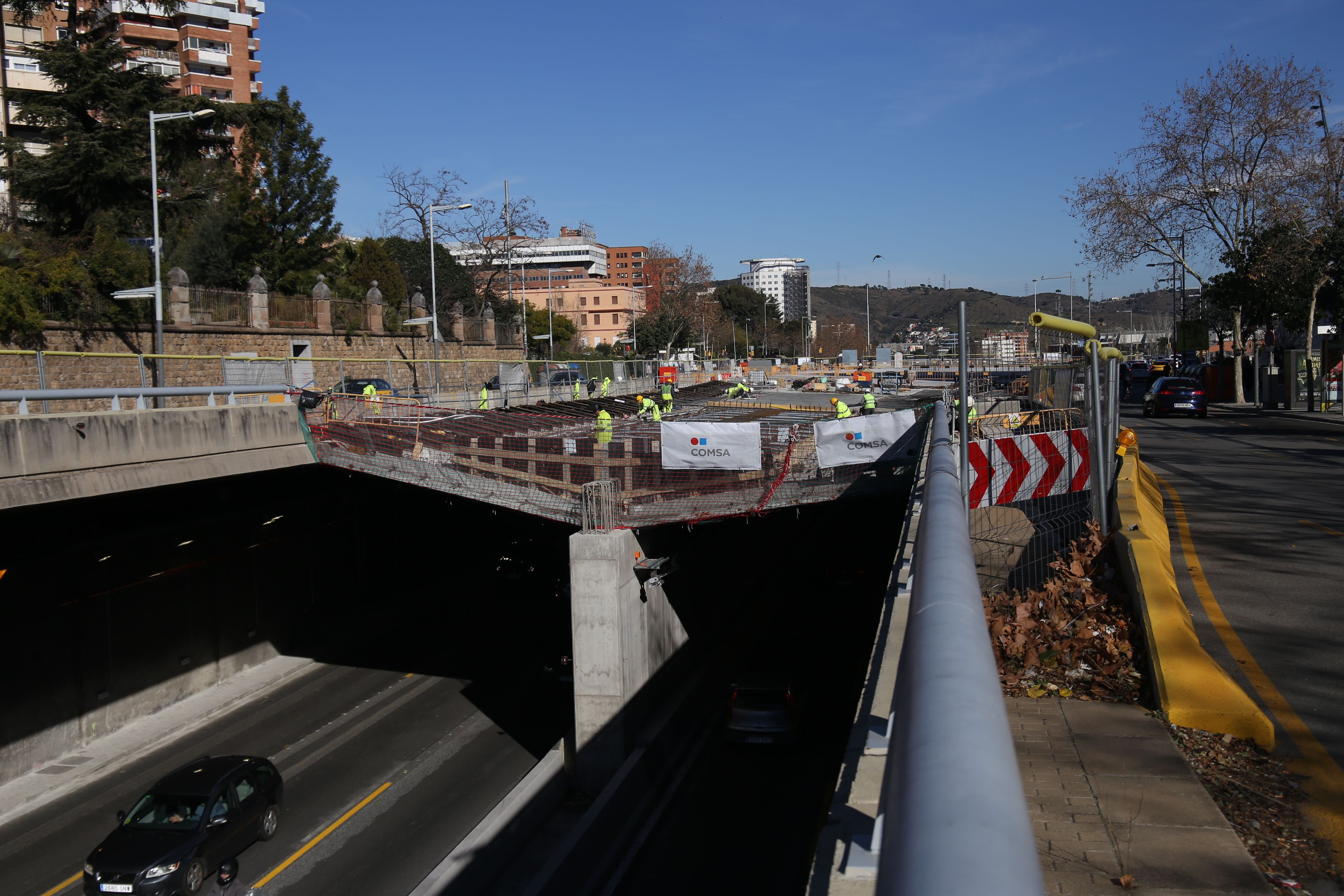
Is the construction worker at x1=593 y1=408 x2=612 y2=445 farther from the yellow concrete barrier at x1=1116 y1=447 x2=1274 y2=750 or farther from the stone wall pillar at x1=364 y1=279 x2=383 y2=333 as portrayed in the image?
the stone wall pillar at x1=364 y1=279 x2=383 y2=333

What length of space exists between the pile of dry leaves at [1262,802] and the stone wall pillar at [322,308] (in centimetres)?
3715

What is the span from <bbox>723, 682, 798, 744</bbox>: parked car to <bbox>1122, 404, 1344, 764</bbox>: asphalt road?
24.6ft

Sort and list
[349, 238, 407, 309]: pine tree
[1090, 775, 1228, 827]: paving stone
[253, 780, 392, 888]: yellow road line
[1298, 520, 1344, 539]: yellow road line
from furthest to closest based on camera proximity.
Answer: [349, 238, 407, 309]: pine tree
[253, 780, 392, 888]: yellow road line
[1298, 520, 1344, 539]: yellow road line
[1090, 775, 1228, 827]: paving stone

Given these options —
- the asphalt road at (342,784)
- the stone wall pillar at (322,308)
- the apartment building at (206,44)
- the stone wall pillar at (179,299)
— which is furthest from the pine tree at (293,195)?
the asphalt road at (342,784)

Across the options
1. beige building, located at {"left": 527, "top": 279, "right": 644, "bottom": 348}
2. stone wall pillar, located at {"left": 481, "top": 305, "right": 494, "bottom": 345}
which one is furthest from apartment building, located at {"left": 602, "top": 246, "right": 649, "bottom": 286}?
stone wall pillar, located at {"left": 481, "top": 305, "right": 494, "bottom": 345}

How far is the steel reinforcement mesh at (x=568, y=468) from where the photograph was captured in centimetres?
1642

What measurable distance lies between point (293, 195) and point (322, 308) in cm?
2558

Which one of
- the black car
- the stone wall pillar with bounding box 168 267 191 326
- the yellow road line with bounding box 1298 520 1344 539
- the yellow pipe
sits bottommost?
the black car

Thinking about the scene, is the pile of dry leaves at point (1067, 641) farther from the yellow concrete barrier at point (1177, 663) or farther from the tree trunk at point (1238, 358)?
the tree trunk at point (1238, 358)

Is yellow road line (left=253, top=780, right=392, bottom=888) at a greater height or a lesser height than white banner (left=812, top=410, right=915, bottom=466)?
lesser

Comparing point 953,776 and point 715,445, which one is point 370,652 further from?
point 953,776

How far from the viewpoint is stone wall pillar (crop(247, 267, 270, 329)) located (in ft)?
109

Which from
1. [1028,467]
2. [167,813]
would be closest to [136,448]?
[167,813]

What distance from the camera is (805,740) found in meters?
18.0
